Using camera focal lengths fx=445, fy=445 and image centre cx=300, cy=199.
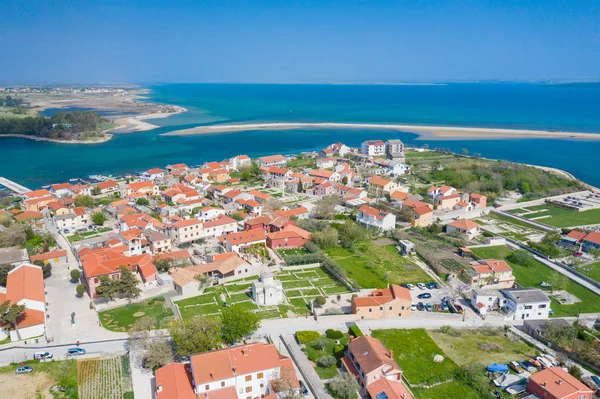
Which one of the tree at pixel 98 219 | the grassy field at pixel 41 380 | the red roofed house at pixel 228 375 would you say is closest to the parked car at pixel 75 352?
the grassy field at pixel 41 380

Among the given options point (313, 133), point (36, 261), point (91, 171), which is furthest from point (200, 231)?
point (313, 133)

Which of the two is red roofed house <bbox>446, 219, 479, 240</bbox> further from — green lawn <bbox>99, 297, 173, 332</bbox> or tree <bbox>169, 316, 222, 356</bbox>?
tree <bbox>169, 316, 222, 356</bbox>

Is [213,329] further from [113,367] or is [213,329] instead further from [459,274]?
[459,274]

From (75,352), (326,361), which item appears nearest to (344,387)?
(326,361)

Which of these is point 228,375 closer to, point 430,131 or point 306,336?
point 306,336

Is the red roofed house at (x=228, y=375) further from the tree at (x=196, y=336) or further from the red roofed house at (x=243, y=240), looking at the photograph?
the red roofed house at (x=243, y=240)
